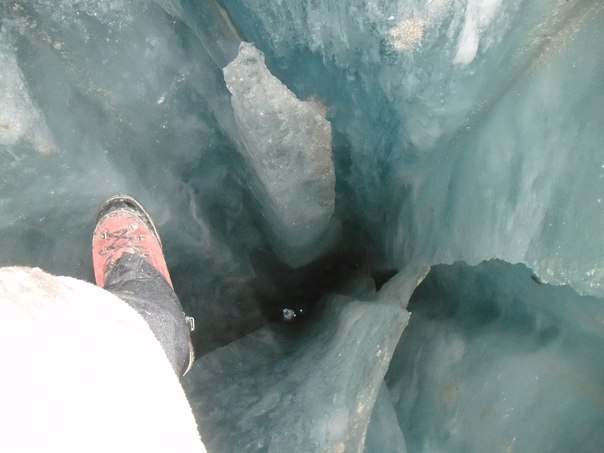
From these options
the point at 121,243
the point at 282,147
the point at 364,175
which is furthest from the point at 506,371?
the point at 121,243

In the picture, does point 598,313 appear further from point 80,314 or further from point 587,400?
point 80,314

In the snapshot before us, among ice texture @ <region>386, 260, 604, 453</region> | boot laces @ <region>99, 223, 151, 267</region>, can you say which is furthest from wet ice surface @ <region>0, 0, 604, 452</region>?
boot laces @ <region>99, 223, 151, 267</region>

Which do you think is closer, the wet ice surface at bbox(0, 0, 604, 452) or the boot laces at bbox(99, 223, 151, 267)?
the wet ice surface at bbox(0, 0, 604, 452)

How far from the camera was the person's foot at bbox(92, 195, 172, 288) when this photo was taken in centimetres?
155

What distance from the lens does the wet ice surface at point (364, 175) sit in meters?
1.11

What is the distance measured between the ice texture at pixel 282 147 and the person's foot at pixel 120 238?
37 centimetres

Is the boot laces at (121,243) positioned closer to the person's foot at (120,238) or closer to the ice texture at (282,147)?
the person's foot at (120,238)

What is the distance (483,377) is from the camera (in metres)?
1.47

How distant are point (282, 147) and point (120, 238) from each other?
593 millimetres

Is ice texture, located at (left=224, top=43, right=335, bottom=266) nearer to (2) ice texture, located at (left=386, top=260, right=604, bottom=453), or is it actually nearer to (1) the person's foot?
(1) the person's foot

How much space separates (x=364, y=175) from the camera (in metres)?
1.58

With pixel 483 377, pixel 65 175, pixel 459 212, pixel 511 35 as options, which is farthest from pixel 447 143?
pixel 65 175

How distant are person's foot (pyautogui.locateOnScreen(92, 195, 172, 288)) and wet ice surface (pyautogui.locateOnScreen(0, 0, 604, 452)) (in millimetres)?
69

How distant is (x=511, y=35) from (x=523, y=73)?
13 cm
